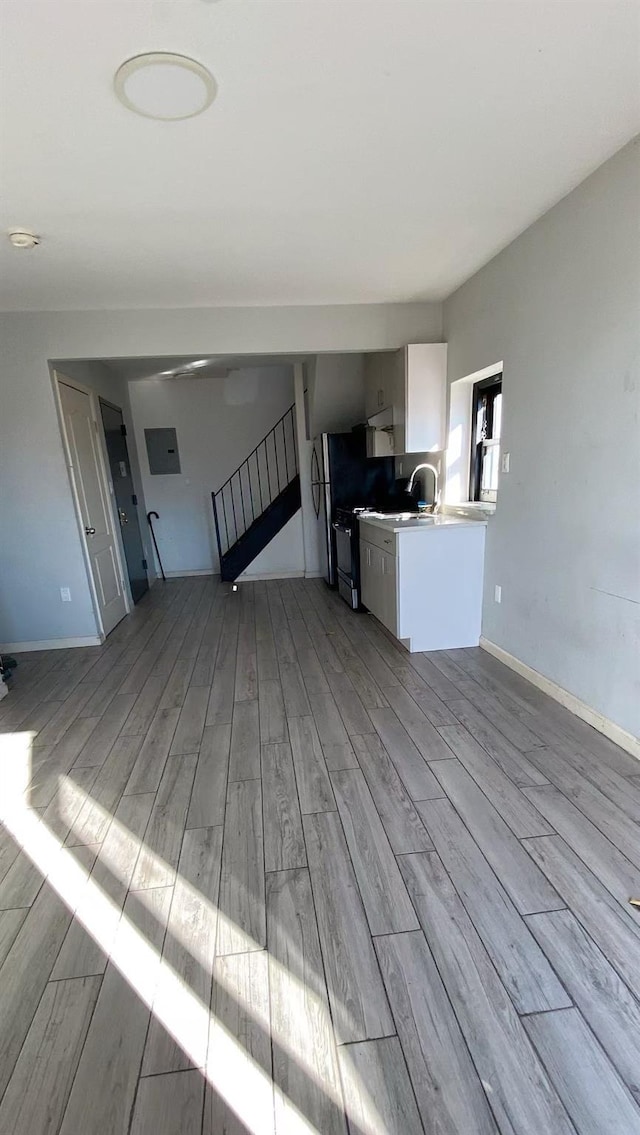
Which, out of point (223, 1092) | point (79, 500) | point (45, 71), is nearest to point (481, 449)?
point (45, 71)

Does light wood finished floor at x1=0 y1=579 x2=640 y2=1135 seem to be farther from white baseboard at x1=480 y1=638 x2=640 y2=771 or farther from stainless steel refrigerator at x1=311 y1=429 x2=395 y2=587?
stainless steel refrigerator at x1=311 y1=429 x2=395 y2=587

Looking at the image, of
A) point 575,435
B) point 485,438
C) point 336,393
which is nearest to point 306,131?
point 575,435

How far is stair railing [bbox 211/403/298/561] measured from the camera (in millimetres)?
6520

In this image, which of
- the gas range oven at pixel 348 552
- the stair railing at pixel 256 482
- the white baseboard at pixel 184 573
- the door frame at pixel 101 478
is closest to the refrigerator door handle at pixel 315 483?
the gas range oven at pixel 348 552

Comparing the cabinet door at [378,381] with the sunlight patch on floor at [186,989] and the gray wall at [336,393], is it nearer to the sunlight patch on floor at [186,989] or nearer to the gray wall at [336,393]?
the gray wall at [336,393]

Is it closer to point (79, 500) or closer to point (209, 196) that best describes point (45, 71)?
point (209, 196)

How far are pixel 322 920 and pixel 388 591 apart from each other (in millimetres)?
2326

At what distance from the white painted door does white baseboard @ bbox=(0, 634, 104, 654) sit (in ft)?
0.52

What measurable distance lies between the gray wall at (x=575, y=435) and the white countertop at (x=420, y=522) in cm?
29

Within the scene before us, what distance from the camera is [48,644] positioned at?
3.91 m

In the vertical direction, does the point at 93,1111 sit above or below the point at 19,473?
below

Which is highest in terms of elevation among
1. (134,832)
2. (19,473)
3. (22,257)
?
(22,257)

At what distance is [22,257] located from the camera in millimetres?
2518

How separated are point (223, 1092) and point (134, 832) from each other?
0.95 metres
